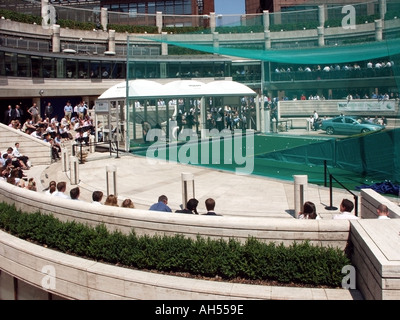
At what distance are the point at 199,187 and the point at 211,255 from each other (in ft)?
25.5

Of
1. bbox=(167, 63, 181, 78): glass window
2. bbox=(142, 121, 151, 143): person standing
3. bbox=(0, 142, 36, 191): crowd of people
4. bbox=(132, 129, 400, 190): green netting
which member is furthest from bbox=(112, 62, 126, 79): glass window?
bbox=(132, 129, 400, 190): green netting

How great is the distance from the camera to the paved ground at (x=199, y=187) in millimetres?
12133

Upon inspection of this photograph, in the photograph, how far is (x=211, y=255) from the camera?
23.1 ft

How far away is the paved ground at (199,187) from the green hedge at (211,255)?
4150mm

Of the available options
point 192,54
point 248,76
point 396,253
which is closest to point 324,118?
point 248,76

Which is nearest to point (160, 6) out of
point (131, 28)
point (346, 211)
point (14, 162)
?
point (131, 28)

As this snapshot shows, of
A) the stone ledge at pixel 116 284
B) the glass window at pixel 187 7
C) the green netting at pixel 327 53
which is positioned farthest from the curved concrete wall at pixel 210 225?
the glass window at pixel 187 7

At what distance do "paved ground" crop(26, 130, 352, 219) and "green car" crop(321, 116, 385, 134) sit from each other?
1.29 m

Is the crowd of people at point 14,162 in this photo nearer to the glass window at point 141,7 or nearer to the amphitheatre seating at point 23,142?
the amphitheatre seating at point 23,142

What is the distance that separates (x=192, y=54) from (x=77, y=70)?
71.0ft

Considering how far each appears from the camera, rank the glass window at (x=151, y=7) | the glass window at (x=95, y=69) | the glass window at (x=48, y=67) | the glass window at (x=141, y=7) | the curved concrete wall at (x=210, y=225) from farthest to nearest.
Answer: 1. the glass window at (x=141, y=7)
2. the glass window at (x=151, y=7)
3. the glass window at (x=95, y=69)
4. the glass window at (x=48, y=67)
5. the curved concrete wall at (x=210, y=225)

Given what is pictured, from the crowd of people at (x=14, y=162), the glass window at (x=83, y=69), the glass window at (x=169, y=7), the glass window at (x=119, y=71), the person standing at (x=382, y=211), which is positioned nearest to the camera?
the person standing at (x=382, y=211)

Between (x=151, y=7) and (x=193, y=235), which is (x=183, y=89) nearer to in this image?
(x=193, y=235)

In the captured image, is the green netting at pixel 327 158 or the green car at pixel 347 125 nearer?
the green netting at pixel 327 158
